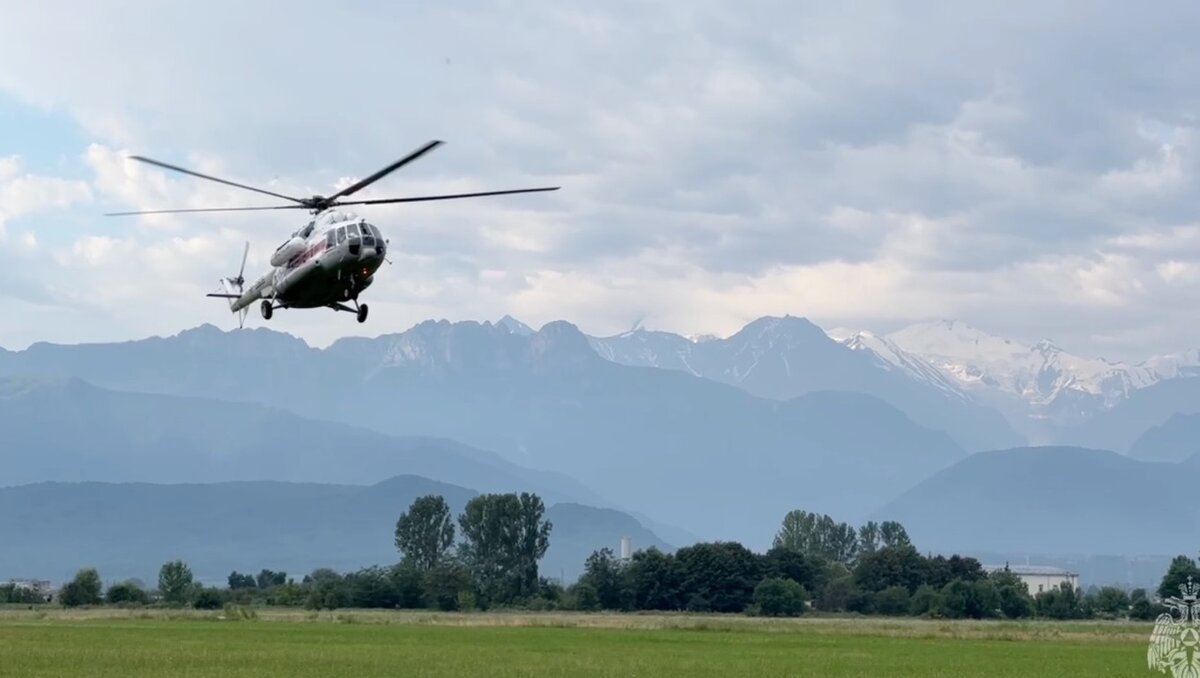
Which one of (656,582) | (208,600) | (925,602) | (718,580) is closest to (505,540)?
(656,582)

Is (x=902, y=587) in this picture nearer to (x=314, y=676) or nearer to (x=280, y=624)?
(x=280, y=624)

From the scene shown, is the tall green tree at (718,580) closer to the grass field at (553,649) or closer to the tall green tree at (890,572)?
the tall green tree at (890,572)

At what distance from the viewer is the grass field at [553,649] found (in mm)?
55156

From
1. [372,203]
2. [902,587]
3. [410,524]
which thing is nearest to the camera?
[372,203]

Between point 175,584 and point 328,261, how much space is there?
105m

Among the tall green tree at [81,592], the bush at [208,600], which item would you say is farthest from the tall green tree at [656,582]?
the tall green tree at [81,592]

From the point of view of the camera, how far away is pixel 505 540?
177625 mm

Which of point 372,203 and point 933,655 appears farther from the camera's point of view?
point 933,655

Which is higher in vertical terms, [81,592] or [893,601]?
[81,592]

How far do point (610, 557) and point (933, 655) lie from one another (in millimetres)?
85711

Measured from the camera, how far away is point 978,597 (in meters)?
137

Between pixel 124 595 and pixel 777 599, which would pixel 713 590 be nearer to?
pixel 777 599

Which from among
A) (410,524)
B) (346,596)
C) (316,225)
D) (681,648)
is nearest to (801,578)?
(346,596)

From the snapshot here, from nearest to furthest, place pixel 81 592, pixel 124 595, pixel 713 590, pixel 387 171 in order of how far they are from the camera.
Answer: pixel 387 171 < pixel 713 590 < pixel 81 592 < pixel 124 595
